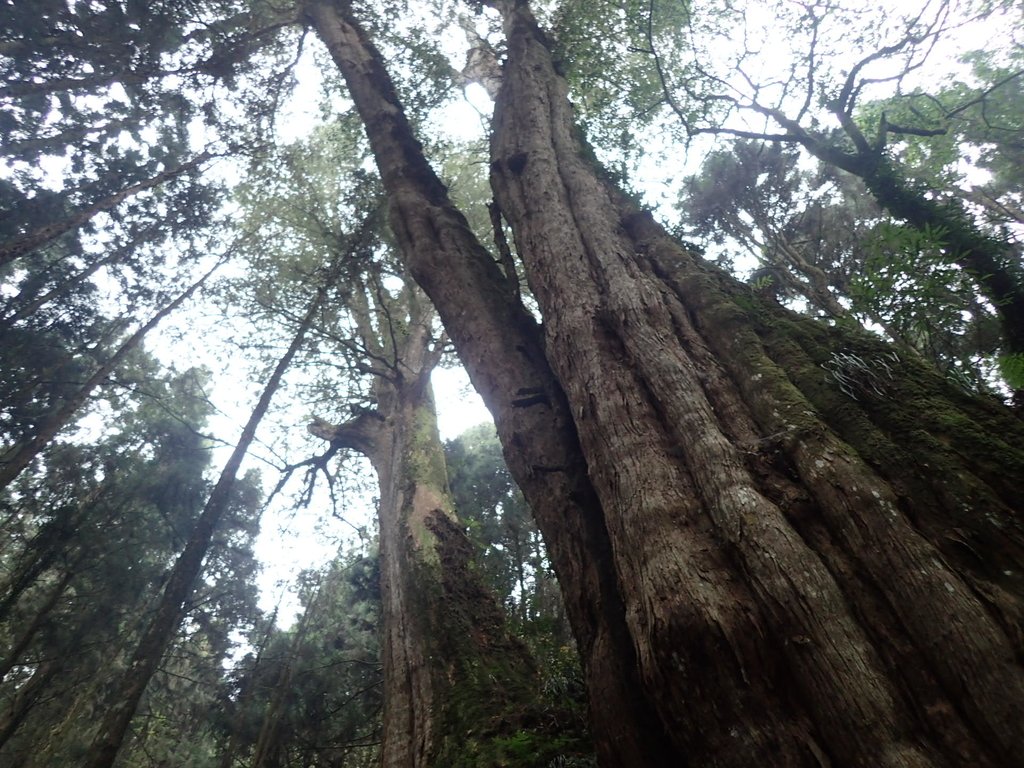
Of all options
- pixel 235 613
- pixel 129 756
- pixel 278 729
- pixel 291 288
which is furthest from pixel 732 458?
pixel 129 756

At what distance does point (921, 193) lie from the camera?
713cm

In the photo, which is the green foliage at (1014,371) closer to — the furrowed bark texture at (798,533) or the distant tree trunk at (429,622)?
the furrowed bark texture at (798,533)

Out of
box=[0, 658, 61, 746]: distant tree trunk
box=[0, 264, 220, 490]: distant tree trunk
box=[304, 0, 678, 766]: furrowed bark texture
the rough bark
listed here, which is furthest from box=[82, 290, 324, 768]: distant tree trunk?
box=[0, 658, 61, 746]: distant tree trunk

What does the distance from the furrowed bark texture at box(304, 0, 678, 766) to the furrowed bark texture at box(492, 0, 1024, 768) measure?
13.6 inches

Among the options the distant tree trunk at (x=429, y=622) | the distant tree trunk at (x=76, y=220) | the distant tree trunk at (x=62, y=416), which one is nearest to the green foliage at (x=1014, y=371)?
the distant tree trunk at (x=429, y=622)

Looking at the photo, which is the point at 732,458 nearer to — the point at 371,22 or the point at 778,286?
the point at 778,286

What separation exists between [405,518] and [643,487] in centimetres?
488

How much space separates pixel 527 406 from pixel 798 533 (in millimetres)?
2015

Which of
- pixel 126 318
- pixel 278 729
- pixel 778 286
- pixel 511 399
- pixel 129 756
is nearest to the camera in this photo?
pixel 511 399

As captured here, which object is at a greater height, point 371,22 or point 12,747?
point 371,22

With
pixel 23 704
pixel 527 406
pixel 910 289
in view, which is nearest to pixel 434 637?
pixel 527 406

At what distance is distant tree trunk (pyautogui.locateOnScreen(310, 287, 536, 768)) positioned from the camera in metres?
4.11

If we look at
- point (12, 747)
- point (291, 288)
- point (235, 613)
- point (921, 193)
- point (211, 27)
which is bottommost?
point (12, 747)

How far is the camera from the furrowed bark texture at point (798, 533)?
1.72 metres
